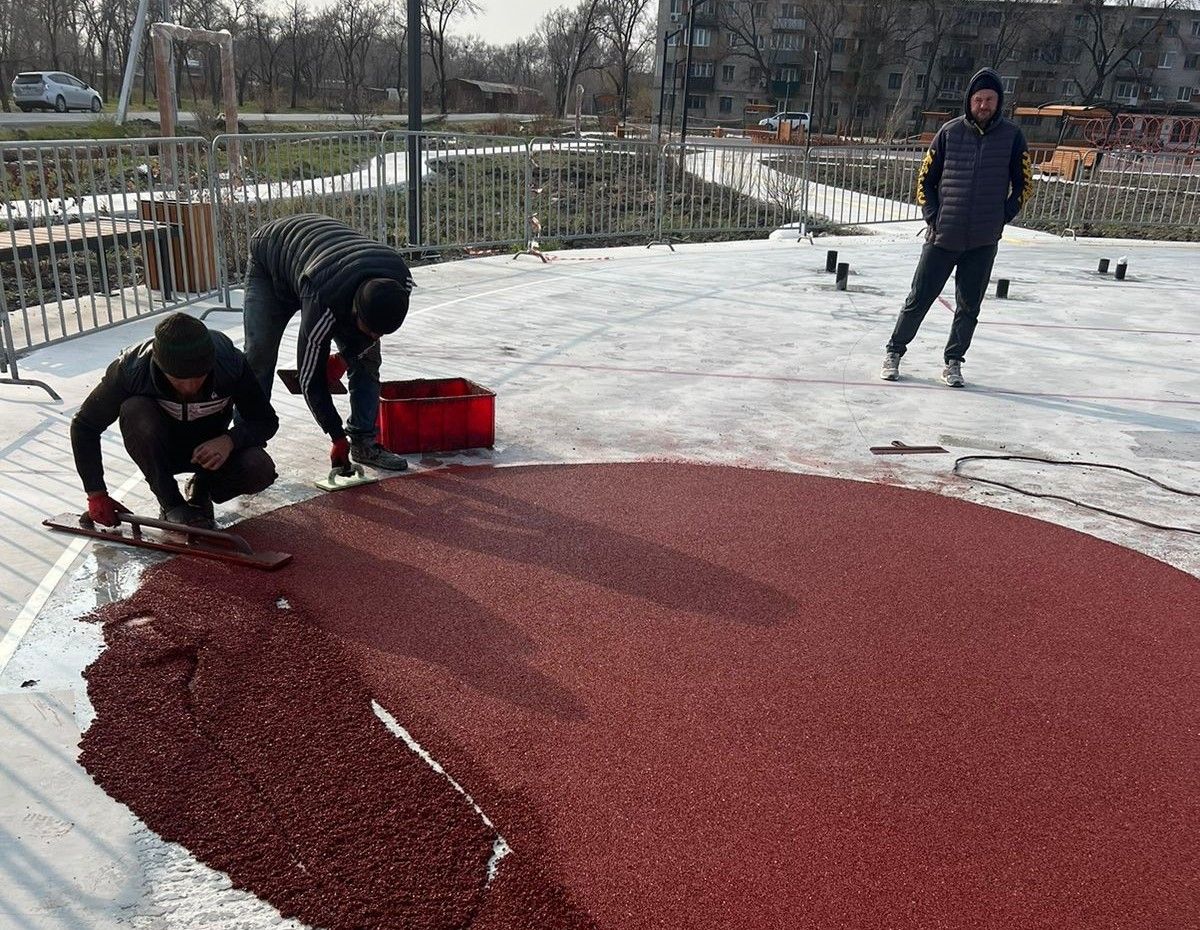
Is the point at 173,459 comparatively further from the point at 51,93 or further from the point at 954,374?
the point at 51,93

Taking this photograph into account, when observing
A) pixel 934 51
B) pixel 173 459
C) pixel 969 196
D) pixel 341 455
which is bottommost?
pixel 341 455

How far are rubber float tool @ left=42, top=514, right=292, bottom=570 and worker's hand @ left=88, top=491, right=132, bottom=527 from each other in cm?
4

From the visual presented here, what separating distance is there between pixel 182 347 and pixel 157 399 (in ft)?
1.45

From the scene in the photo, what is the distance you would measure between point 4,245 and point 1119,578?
7.42m

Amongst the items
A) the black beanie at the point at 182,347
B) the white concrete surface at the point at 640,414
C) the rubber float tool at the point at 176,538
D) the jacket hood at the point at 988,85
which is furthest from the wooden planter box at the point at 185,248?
the jacket hood at the point at 988,85

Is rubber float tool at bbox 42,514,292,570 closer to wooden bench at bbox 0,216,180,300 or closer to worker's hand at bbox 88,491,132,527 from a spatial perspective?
worker's hand at bbox 88,491,132,527

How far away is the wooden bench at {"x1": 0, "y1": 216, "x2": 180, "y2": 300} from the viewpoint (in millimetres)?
7125

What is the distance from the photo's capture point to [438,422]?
210 inches

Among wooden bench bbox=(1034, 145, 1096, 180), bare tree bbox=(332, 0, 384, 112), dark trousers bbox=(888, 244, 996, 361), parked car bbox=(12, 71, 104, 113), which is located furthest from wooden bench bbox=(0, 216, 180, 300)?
bare tree bbox=(332, 0, 384, 112)

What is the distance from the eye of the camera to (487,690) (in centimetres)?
322

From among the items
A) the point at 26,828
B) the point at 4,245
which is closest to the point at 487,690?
the point at 26,828

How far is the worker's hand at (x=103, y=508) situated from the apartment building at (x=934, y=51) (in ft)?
223

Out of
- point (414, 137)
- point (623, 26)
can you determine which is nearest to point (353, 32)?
point (623, 26)

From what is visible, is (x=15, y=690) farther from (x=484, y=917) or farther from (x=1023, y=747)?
(x=1023, y=747)
